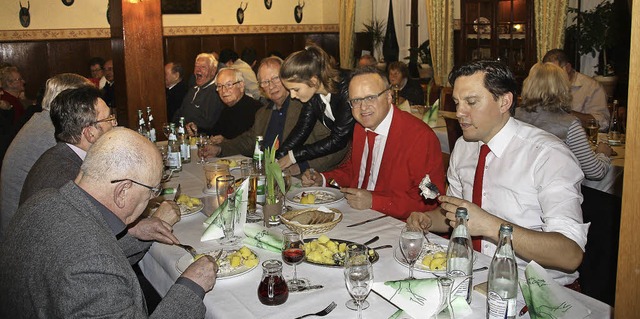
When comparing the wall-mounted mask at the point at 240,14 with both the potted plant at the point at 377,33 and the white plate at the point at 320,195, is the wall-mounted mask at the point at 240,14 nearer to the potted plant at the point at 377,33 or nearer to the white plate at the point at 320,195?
the potted plant at the point at 377,33

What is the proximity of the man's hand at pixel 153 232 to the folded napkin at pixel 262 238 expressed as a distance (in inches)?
→ 11.4

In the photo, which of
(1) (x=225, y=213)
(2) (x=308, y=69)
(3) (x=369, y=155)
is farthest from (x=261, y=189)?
(2) (x=308, y=69)

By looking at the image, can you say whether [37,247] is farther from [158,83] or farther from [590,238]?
[158,83]

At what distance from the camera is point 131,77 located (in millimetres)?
5496

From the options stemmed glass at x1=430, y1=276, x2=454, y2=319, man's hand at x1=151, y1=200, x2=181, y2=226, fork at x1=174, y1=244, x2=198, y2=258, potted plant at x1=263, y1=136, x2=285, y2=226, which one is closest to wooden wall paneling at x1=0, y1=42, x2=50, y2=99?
man's hand at x1=151, y1=200, x2=181, y2=226

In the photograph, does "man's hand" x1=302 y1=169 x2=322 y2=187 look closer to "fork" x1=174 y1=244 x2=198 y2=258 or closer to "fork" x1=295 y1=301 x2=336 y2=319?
"fork" x1=174 y1=244 x2=198 y2=258

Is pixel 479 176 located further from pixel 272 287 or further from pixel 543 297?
pixel 272 287

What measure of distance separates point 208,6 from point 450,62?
4.50 m

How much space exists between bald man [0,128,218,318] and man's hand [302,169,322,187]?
1.42 metres

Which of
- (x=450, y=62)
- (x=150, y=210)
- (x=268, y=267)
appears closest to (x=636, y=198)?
(x=268, y=267)

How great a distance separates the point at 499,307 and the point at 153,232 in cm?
142

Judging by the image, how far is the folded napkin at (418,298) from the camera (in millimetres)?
1642

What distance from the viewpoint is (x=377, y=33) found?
11547 mm

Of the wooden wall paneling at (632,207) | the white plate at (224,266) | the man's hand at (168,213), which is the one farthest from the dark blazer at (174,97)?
the wooden wall paneling at (632,207)
